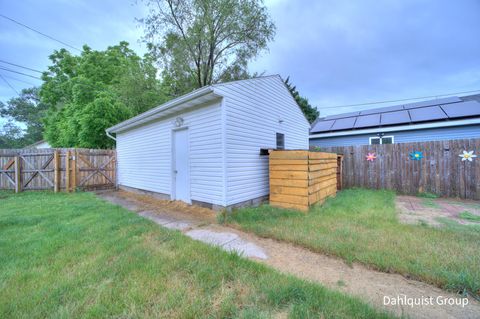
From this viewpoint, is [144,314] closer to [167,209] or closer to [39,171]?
[167,209]

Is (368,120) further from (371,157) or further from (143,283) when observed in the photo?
(143,283)

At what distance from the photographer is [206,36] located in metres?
10.6

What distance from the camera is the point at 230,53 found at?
11.9 m

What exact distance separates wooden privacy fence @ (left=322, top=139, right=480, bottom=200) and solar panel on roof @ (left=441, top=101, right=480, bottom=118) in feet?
10.2

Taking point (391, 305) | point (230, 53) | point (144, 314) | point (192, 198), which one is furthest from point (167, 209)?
point (230, 53)

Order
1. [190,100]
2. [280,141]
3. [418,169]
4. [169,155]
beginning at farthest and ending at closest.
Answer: [280,141]
[418,169]
[169,155]
[190,100]

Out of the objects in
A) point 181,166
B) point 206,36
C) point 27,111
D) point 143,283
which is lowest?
point 143,283

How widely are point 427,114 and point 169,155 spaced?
11432mm

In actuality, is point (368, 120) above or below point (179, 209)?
above

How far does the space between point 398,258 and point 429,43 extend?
12433mm

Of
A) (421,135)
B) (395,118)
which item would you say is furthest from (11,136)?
(421,135)

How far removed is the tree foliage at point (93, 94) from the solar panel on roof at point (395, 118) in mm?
12922

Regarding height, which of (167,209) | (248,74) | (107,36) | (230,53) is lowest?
(167,209)

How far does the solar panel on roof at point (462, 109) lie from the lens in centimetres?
787
